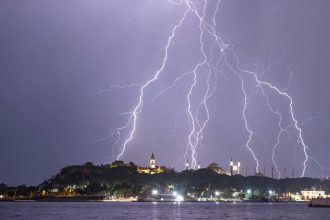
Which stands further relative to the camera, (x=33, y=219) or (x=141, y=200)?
(x=141, y=200)

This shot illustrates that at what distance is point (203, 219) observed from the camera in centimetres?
7038

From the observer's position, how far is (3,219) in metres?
70.6

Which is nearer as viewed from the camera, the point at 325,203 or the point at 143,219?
the point at 143,219

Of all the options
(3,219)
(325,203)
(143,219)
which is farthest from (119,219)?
(325,203)

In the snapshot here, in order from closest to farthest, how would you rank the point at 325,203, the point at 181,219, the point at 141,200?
the point at 181,219, the point at 325,203, the point at 141,200

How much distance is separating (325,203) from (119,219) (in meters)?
61.7

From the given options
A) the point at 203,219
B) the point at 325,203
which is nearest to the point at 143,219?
the point at 203,219

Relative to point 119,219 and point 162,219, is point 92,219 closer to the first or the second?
point 119,219

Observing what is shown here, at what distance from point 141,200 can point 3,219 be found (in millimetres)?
A: 130219

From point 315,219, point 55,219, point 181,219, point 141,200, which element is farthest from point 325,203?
point 141,200

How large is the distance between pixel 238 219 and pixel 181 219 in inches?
270

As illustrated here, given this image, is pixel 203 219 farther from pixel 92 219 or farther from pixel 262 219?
pixel 92 219

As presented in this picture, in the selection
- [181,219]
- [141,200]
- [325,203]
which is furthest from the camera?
[141,200]

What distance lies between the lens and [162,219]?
70.3 meters
